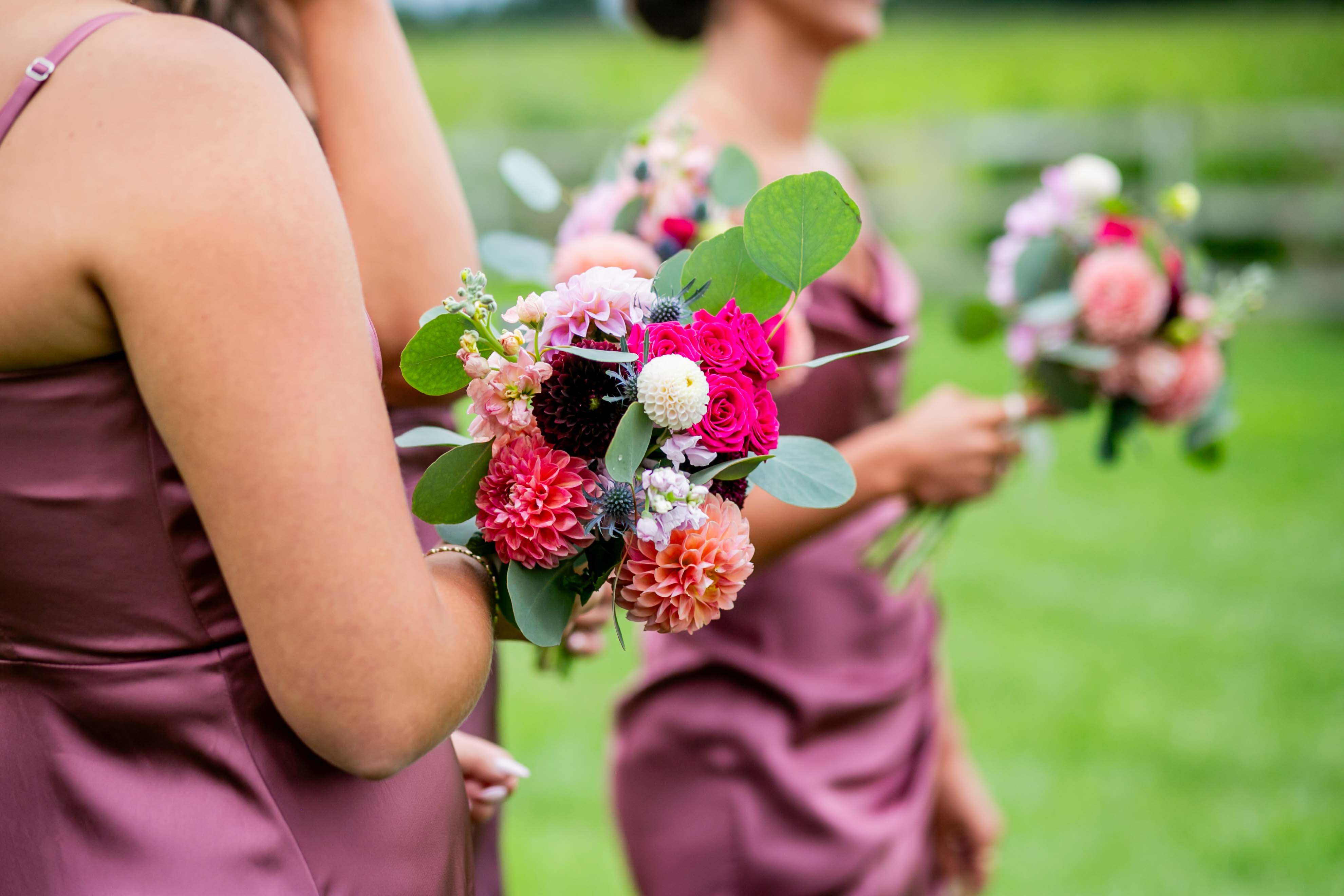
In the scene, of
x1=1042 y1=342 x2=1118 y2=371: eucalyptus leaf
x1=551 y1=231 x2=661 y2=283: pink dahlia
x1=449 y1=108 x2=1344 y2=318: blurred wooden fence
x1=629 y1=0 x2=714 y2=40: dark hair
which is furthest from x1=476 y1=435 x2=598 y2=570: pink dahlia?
x1=449 y1=108 x2=1344 y2=318: blurred wooden fence

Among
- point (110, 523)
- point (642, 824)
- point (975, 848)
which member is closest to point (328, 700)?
point (110, 523)

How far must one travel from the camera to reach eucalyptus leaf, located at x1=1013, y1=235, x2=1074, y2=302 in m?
2.55

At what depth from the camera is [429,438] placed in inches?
47.8

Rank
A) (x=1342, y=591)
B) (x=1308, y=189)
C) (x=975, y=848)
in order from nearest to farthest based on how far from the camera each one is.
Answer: (x=975, y=848)
(x=1342, y=591)
(x=1308, y=189)

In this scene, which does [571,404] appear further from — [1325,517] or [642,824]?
[1325,517]

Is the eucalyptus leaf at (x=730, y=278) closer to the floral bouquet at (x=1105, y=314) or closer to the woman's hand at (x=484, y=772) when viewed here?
the woman's hand at (x=484, y=772)

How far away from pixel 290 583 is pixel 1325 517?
282 inches

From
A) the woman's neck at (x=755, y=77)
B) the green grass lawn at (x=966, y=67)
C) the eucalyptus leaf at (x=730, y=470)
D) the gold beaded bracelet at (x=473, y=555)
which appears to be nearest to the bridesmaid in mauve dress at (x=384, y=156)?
the gold beaded bracelet at (x=473, y=555)

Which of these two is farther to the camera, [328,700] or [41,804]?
[41,804]

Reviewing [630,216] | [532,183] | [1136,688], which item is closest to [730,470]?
[630,216]

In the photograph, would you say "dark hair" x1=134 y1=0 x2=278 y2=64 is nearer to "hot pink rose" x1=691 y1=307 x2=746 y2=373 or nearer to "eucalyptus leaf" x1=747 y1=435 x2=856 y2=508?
"hot pink rose" x1=691 y1=307 x2=746 y2=373

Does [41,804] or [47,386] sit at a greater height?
[47,386]

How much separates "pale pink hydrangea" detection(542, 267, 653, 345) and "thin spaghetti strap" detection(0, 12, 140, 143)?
0.42 meters

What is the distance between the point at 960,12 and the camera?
67.7 feet
